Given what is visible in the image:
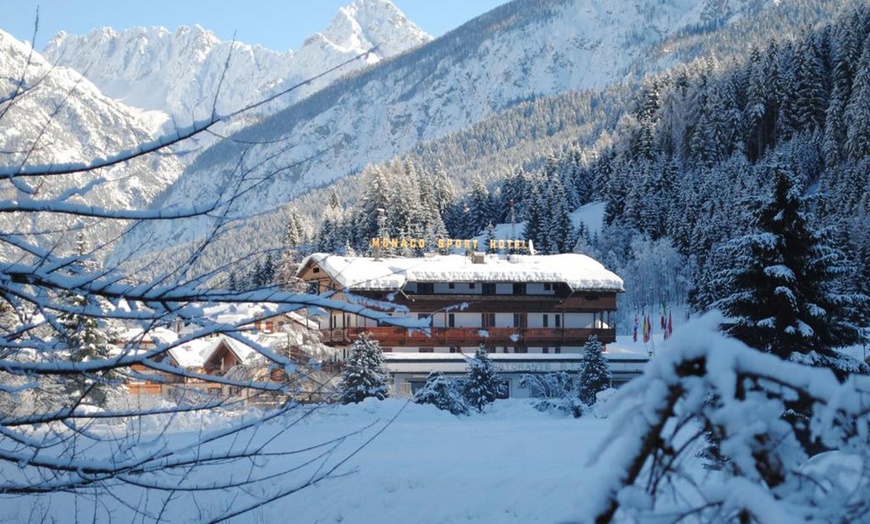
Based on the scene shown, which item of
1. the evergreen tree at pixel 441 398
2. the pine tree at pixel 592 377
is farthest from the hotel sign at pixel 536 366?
the evergreen tree at pixel 441 398

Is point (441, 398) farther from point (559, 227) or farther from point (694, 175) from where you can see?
point (694, 175)

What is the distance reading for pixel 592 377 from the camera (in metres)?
33.8

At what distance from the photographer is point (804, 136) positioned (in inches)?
3610

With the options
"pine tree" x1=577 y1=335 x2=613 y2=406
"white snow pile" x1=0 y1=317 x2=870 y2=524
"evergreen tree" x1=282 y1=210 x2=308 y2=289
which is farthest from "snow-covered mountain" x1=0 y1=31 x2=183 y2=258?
"pine tree" x1=577 y1=335 x2=613 y2=406

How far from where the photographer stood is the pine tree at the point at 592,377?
3359 centimetres

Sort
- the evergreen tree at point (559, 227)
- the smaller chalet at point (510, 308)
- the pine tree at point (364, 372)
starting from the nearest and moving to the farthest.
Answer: the pine tree at point (364, 372) < the smaller chalet at point (510, 308) < the evergreen tree at point (559, 227)

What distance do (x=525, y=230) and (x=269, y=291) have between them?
93.2 metres

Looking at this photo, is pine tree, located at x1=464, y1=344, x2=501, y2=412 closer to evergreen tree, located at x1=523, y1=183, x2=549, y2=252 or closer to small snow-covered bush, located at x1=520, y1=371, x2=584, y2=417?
small snow-covered bush, located at x1=520, y1=371, x2=584, y2=417

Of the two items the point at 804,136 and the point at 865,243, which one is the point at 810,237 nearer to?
the point at 865,243

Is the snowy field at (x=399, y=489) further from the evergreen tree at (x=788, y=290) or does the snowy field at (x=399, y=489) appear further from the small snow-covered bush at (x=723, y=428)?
the small snow-covered bush at (x=723, y=428)

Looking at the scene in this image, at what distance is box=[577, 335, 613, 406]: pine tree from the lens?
3359 centimetres

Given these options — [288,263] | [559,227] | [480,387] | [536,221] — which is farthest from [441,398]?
[536,221]

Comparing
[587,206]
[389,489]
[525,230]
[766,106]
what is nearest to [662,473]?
[389,489]

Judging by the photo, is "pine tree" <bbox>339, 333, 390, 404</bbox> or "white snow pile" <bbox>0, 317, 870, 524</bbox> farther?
"pine tree" <bbox>339, 333, 390, 404</bbox>
